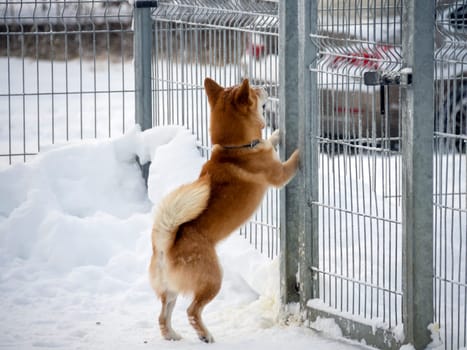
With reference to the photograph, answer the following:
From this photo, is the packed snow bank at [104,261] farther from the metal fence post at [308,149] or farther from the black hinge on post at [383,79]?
the black hinge on post at [383,79]

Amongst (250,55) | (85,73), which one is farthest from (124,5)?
(85,73)

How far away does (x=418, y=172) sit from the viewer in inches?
211

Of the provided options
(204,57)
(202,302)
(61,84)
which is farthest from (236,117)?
(61,84)

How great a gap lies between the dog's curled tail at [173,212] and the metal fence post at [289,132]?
651mm

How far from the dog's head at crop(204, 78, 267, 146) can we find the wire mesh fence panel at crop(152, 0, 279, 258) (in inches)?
18.7

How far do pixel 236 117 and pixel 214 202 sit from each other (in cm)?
60

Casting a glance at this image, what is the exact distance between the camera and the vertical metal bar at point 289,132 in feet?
21.1

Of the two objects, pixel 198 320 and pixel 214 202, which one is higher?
pixel 214 202

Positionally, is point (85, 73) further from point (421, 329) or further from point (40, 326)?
point (421, 329)

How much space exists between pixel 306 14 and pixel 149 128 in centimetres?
319

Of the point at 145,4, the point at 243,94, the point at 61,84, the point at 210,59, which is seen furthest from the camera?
the point at 61,84

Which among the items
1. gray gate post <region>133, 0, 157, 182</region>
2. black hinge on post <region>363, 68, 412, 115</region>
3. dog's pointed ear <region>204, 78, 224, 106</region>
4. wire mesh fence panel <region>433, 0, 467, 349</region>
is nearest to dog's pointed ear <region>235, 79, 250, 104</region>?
dog's pointed ear <region>204, 78, 224, 106</region>

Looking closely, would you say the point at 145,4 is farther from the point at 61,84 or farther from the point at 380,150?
the point at 61,84

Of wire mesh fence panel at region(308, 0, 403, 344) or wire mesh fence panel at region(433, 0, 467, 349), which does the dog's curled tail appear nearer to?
wire mesh fence panel at region(308, 0, 403, 344)
